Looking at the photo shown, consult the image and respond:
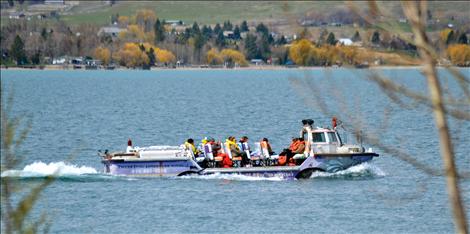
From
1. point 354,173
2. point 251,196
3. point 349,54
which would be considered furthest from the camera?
point 354,173

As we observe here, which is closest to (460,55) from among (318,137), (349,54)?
(349,54)

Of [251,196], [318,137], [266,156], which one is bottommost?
[251,196]

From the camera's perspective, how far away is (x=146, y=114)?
103688mm

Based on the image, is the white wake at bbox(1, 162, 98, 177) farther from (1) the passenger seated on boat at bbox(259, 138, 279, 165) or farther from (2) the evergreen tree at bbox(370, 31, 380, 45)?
(2) the evergreen tree at bbox(370, 31, 380, 45)

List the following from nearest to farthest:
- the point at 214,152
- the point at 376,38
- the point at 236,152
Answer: the point at 376,38
the point at 236,152
the point at 214,152

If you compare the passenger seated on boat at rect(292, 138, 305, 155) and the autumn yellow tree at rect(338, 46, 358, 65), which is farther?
the passenger seated on boat at rect(292, 138, 305, 155)

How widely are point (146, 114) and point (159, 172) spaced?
5800 cm

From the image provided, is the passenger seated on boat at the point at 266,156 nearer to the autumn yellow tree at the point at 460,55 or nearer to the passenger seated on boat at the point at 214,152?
the passenger seated on boat at the point at 214,152

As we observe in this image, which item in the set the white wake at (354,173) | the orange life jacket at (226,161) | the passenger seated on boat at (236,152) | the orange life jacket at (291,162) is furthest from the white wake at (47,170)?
the white wake at (354,173)

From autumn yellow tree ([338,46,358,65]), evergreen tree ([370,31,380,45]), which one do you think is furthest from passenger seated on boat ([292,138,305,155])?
autumn yellow tree ([338,46,358,65])

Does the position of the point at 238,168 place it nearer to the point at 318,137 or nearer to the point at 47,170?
the point at 318,137

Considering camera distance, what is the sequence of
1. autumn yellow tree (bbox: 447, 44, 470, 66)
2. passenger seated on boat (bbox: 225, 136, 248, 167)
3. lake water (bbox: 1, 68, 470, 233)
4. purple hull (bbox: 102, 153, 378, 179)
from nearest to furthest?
autumn yellow tree (bbox: 447, 44, 470, 66) < lake water (bbox: 1, 68, 470, 233) < passenger seated on boat (bbox: 225, 136, 248, 167) < purple hull (bbox: 102, 153, 378, 179)

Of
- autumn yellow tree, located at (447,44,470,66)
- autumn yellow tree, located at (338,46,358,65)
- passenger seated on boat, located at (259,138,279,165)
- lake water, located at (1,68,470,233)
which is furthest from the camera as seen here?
passenger seated on boat, located at (259,138,279,165)

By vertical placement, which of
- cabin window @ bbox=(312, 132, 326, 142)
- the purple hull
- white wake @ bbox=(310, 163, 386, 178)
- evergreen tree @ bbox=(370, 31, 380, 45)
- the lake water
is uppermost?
evergreen tree @ bbox=(370, 31, 380, 45)
